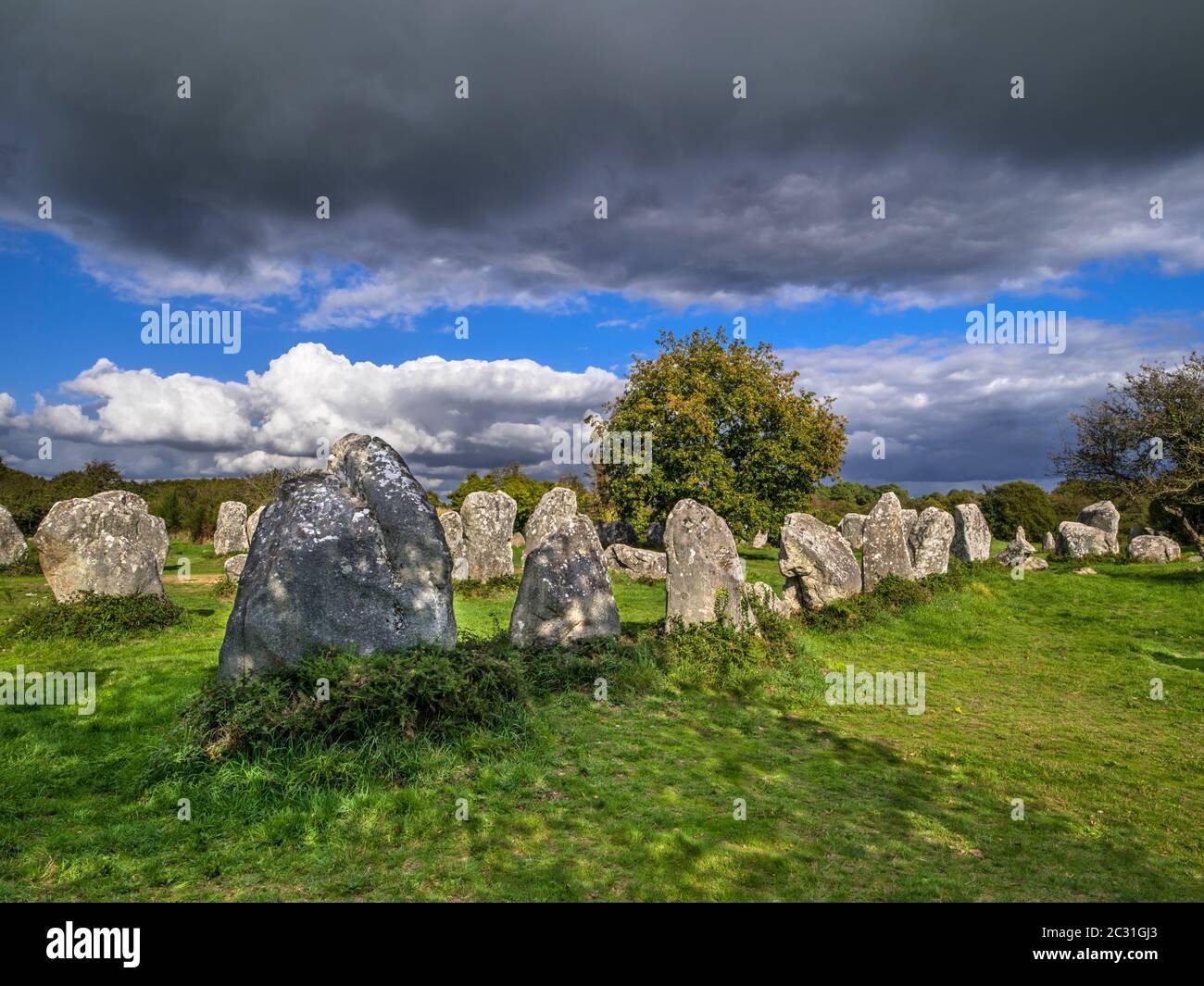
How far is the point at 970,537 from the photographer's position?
26.2m

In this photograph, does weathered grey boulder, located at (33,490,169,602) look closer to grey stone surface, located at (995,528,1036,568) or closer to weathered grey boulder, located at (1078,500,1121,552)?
grey stone surface, located at (995,528,1036,568)

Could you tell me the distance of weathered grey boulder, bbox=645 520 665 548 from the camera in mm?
33031

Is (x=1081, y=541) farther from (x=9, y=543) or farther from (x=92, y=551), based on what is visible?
(x=9, y=543)

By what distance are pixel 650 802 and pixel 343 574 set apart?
430cm

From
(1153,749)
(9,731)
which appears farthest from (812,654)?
(9,731)

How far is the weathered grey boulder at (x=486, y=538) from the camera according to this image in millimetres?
24375

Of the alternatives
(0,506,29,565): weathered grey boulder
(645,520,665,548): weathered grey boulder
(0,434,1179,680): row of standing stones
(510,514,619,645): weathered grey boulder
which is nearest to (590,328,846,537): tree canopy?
(645,520,665,548): weathered grey boulder

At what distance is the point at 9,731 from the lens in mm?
8477

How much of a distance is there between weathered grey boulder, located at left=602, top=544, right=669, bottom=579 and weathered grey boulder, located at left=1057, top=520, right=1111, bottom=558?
16162mm

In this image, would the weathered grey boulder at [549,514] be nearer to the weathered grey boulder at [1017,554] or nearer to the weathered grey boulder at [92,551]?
the weathered grey boulder at [92,551]

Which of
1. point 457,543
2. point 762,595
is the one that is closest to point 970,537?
point 762,595

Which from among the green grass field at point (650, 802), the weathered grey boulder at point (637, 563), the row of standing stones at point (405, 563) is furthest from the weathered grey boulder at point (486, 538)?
the green grass field at point (650, 802)
